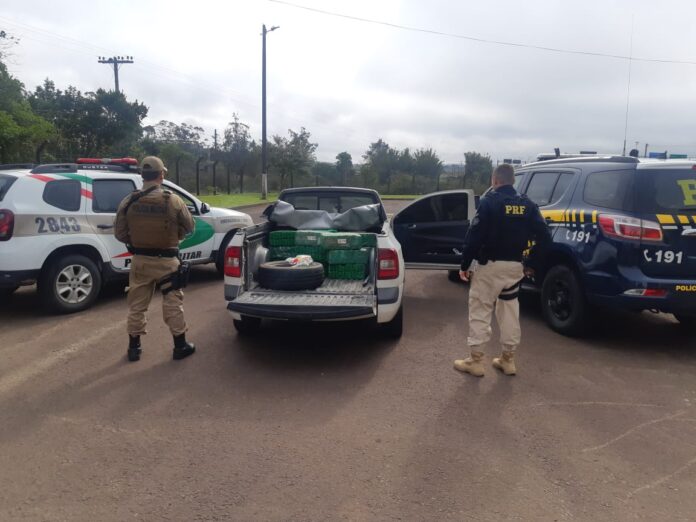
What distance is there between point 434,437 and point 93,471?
212cm

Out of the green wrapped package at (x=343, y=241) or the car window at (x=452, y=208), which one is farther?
the car window at (x=452, y=208)

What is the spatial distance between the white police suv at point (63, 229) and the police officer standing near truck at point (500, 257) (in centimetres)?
462

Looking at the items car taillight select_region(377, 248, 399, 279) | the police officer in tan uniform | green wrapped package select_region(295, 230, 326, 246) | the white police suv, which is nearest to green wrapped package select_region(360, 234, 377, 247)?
green wrapped package select_region(295, 230, 326, 246)

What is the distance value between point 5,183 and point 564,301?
648 centimetres

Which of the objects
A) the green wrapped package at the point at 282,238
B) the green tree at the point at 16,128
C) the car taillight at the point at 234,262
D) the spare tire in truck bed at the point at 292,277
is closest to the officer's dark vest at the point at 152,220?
the car taillight at the point at 234,262

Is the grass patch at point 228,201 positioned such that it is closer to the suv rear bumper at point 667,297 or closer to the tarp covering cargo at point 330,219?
the tarp covering cargo at point 330,219

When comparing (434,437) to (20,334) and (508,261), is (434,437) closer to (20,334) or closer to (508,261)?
(508,261)

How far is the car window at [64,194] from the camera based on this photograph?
245 inches

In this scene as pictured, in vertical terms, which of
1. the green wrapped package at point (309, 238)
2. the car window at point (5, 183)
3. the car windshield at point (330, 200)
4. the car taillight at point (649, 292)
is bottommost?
the car taillight at point (649, 292)

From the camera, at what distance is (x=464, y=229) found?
7602 millimetres

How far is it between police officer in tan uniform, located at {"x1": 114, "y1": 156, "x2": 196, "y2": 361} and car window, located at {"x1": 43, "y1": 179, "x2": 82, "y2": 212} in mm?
1916

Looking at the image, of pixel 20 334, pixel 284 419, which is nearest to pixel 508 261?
pixel 284 419

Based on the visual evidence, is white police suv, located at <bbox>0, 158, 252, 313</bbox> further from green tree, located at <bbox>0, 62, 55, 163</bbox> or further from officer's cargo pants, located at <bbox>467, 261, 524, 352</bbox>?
green tree, located at <bbox>0, 62, 55, 163</bbox>

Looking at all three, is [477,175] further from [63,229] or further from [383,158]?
[63,229]
